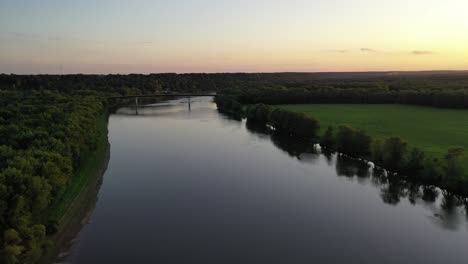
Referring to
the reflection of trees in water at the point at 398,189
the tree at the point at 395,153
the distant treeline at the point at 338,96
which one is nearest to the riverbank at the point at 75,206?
the reflection of trees in water at the point at 398,189

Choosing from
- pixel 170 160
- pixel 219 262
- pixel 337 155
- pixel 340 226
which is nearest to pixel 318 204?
pixel 340 226

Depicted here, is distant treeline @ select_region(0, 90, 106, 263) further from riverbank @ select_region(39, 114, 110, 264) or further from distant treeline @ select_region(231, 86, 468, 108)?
distant treeline @ select_region(231, 86, 468, 108)

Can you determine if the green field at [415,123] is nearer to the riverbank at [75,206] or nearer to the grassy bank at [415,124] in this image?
the grassy bank at [415,124]

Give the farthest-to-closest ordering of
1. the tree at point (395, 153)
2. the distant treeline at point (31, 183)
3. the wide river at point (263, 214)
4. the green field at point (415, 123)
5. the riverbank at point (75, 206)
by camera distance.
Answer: the green field at point (415, 123) < the tree at point (395, 153) < the riverbank at point (75, 206) < the wide river at point (263, 214) < the distant treeline at point (31, 183)

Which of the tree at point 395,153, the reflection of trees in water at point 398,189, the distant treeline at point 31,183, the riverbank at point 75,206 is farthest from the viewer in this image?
the tree at point 395,153

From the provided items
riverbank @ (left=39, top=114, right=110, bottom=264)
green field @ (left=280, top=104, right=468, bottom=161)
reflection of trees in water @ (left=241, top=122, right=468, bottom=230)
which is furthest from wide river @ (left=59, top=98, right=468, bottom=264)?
green field @ (left=280, top=104, right=468, bottom=161)

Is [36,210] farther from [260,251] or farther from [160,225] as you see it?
[260,251]


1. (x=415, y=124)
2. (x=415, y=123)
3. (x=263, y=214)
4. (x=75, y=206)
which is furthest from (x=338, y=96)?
(x=75, y=206)
